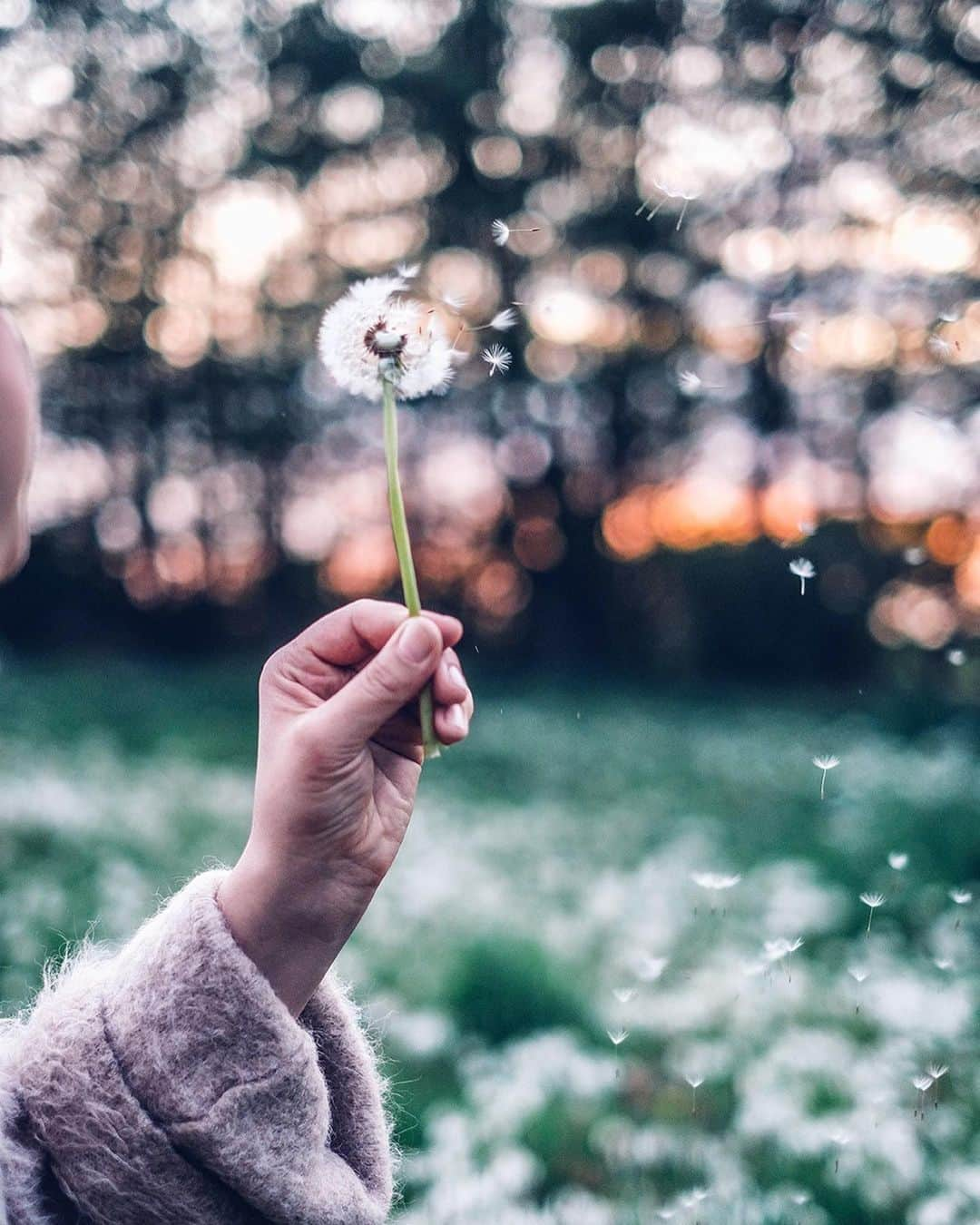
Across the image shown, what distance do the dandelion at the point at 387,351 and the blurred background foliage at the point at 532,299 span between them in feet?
14.9

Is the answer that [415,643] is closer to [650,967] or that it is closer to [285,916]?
[285,916]

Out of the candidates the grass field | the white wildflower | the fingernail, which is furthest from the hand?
the grass field

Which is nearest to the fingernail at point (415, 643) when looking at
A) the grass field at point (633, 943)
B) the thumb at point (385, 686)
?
the thumb at point (385, 686)

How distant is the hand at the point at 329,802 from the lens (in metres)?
1.04

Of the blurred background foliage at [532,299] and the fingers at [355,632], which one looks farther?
the blurred background foliage at [532,299]

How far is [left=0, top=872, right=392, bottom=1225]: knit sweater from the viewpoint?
1.01 metres

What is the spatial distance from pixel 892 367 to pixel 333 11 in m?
3.64

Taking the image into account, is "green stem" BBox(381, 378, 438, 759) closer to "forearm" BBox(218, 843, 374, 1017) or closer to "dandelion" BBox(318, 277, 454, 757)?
"dandelion" BBox(318, 277, 454, 757)

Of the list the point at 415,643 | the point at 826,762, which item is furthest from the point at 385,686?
the point at 826,762

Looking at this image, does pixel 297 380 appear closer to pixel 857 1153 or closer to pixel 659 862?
pixel 659 862

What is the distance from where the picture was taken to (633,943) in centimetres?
335

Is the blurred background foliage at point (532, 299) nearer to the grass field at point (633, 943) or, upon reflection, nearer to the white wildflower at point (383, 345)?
the grass field at point (633, 943)

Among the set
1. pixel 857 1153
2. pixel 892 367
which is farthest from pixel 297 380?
pixel 857 1153

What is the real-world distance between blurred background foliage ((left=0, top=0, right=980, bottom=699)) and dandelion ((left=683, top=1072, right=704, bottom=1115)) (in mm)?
3492
